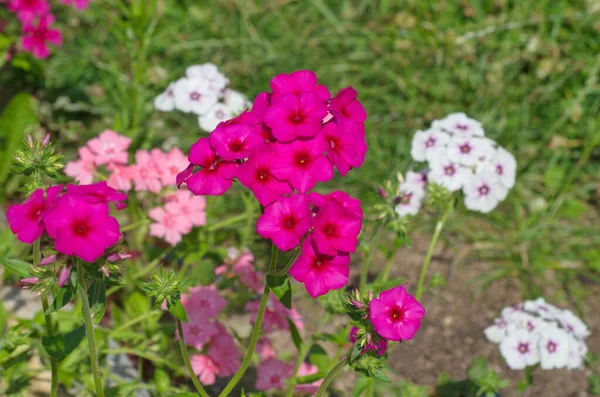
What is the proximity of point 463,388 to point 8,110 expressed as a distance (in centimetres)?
266

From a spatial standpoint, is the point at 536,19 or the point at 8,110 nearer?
the point at 8,110

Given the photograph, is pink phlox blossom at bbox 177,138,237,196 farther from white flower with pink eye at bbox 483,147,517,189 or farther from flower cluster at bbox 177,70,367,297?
white flower with pink eye at bbox 483,147,517,189

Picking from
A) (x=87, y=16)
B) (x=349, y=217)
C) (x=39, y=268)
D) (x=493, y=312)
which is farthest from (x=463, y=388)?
(x=87, y=16)

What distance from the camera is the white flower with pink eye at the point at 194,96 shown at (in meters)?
3.13

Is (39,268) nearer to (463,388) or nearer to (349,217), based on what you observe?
(349,217)

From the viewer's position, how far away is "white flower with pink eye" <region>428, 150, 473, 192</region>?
2.82 metres

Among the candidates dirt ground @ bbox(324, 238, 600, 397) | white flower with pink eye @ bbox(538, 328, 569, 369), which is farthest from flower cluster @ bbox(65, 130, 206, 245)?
white flower with pink eye @ bbox(538, 328, 569, 369)

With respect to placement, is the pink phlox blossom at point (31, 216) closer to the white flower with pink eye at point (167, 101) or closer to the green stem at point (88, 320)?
the green stem at point (88, 320)

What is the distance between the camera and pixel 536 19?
479 cm

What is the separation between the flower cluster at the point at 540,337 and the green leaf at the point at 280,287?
110 centimetres

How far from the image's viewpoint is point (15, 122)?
402 centimetres

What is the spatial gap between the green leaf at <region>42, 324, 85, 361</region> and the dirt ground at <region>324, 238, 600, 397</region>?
141 centimetres

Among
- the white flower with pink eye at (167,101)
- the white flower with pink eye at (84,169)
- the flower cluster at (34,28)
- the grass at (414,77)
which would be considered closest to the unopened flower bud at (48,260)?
the white flower with pink eye at (84,169)

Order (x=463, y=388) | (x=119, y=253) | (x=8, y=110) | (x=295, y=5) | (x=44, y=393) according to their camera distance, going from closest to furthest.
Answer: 1. (x=119, y=253)
2. (x=44, y=393)
3. (x=463, y=388)
4. (x=8, y=110)
5. (x=295, y=5)
